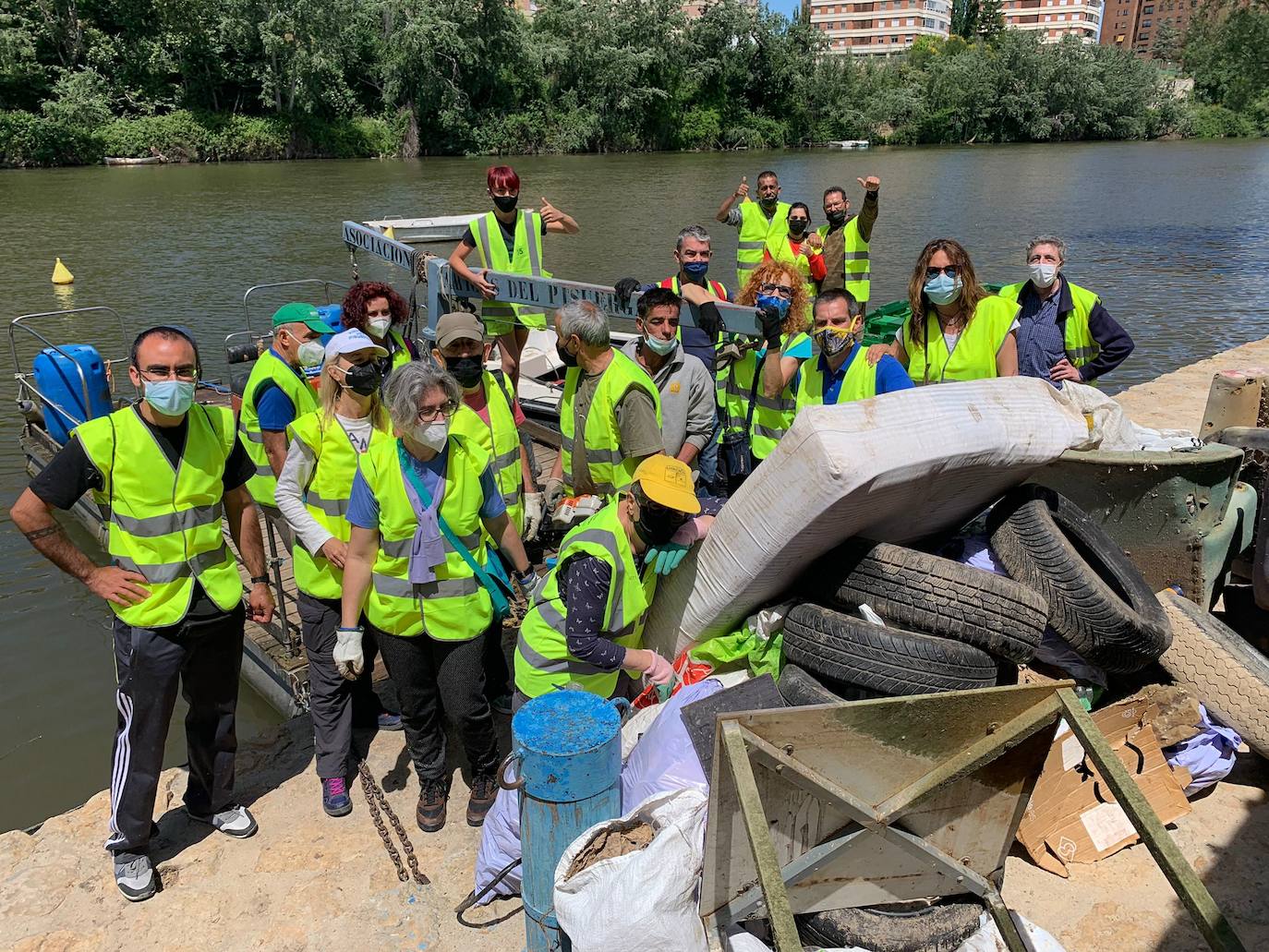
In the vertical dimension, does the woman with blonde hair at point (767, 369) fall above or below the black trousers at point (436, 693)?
above

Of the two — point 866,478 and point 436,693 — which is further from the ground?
point 866,478

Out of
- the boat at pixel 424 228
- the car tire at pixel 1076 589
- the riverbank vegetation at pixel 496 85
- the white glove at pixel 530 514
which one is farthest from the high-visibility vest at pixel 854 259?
the riverbank vegetation at pixel 496 85

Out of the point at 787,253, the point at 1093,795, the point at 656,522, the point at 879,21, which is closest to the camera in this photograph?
the point at 656,522

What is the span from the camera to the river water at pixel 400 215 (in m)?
6.73

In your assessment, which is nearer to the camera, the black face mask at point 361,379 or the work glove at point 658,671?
the work glove at point 658,671

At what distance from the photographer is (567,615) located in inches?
124

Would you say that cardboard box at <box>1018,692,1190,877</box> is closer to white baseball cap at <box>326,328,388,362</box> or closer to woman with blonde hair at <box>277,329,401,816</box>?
woman with blonde hair at <box>277,329,401,816</box>

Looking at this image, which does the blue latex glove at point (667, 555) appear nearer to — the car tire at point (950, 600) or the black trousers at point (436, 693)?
the car tire at point (950, 600)

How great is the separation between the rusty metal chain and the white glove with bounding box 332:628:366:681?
2.10ft

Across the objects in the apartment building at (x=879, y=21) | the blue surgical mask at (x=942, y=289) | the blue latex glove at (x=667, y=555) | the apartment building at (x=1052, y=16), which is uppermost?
the apartment building at (x=1052, y=16)

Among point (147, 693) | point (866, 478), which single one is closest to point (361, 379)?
point (147, 693)

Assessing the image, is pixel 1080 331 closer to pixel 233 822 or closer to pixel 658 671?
pixel 658 671

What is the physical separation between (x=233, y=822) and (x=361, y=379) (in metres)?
1.89

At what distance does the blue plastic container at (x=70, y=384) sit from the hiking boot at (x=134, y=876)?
609cm
